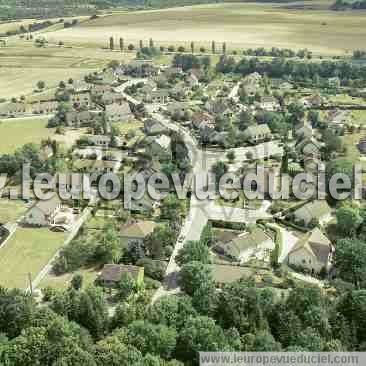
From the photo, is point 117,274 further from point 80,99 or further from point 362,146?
point 80,99

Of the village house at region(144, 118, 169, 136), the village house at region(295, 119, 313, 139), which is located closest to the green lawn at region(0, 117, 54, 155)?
the village house at region(144, 118, 169, 136)

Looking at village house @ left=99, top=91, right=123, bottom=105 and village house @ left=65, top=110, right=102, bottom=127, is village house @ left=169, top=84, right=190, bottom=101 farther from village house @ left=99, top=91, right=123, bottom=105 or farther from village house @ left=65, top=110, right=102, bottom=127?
village house @ left=65, top=110, right=102, bottom=127

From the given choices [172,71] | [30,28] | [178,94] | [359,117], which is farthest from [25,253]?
[30,28]

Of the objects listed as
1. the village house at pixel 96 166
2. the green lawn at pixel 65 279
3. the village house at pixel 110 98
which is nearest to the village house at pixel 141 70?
the village house at pixel 110 98

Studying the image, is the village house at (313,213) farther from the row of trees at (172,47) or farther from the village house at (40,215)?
the row of trees at (172,47)

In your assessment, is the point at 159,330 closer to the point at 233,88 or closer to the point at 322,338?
the point at 322,338

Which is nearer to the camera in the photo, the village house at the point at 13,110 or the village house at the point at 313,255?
the village house at the point at 313,255
